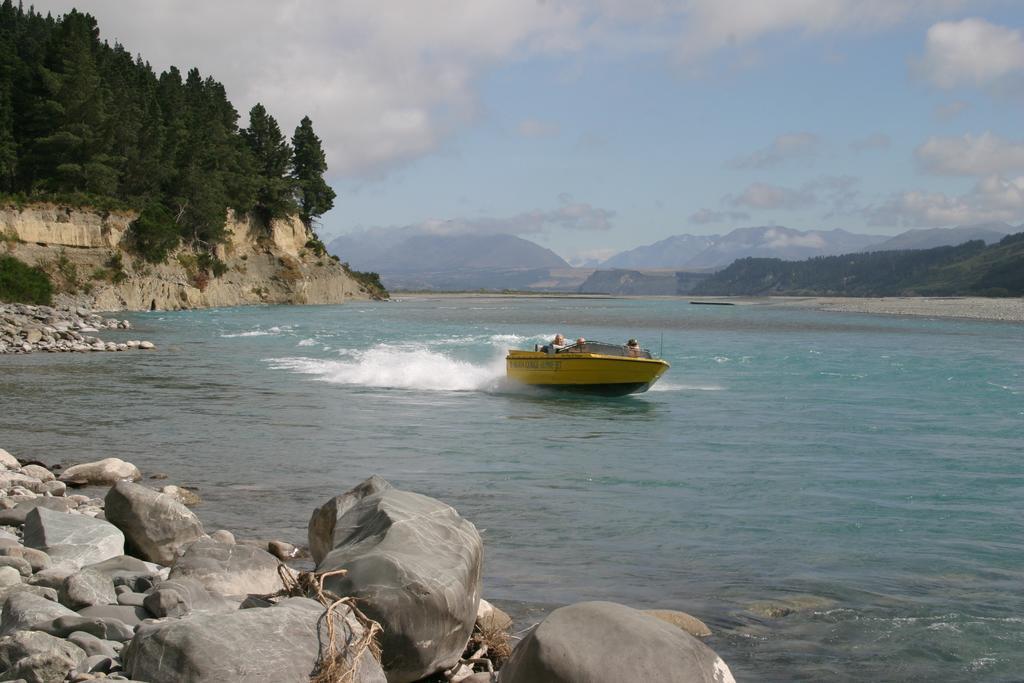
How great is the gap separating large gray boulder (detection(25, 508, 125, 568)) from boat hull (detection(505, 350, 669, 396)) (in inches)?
779

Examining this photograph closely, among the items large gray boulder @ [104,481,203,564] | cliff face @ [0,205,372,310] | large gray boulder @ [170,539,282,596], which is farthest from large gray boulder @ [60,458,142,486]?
cliff face @ [0,205,372,310]

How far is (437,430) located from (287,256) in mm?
90510

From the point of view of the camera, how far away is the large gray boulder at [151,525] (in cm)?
976

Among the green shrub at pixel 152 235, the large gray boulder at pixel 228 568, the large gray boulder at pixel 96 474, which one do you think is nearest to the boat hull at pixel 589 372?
the large gray boulder at pixel 96 474

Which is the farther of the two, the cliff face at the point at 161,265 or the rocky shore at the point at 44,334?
the cliff face at the point at 161,265

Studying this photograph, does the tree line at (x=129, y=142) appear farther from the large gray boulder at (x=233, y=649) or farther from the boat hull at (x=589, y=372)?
the large gray boulder at (x=233, y=649)

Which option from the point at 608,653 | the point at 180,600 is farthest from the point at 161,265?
the point at 608,653

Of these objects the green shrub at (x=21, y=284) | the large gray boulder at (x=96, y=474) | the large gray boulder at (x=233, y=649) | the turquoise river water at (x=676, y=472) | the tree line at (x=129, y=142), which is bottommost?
A: the turquoise river water at (x=676, y=472)

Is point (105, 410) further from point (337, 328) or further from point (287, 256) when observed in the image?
point (287, 256)

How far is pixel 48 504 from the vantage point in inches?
438

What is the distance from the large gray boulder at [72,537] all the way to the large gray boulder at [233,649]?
3.40m

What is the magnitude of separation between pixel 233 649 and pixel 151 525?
4.94 metres

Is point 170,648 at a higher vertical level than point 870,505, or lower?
higher

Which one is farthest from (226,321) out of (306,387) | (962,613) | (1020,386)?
(962,613)
